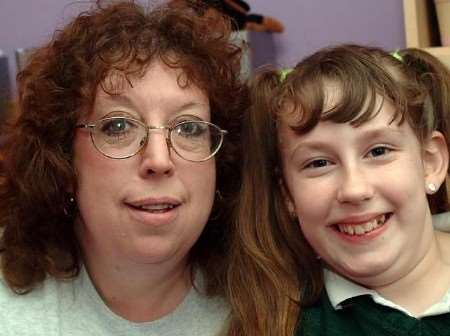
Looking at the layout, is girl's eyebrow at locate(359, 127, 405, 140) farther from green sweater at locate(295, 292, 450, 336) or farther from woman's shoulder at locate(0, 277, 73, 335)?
woman's shoulder at locate(0, 277, 73, 335)

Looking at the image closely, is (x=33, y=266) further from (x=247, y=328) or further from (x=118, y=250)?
(x=247, y=328)

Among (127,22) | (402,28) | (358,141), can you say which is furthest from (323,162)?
(402,28)

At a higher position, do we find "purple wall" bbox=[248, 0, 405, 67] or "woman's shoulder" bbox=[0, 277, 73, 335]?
Answer: "purple wall" bbox=[248, 0, 405, 67]

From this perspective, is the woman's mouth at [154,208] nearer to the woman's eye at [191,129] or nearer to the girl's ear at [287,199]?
the woman's eye at [191,129]

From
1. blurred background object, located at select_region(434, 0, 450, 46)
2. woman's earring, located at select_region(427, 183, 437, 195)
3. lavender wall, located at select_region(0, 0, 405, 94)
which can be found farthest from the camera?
lavender wall, located at select_region(0, 0, 405, 94)

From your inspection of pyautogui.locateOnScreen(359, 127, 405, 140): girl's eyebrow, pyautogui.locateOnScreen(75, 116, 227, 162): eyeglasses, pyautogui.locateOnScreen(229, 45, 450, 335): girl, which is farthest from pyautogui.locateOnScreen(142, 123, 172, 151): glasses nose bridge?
pyautogui.locateOnScreen(359, 127, 405, 140): girl's eyebrow

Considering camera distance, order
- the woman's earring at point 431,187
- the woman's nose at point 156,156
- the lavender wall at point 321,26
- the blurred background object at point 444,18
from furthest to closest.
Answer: the lavender wall at point 321,26, the blurred background object at point 444,18, the woman's earring at point 431,187, the woman's nose at point 156,156

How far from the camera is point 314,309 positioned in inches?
50.8

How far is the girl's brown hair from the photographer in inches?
49.5

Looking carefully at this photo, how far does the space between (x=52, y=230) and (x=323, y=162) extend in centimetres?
57

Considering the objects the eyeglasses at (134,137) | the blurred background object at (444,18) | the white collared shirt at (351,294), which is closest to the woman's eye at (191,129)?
the eyeglasses at (134,137)

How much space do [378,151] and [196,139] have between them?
1.10 ft

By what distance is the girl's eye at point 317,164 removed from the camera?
121 centimetres

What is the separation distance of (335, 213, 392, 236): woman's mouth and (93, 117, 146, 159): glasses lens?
0.40 meters
